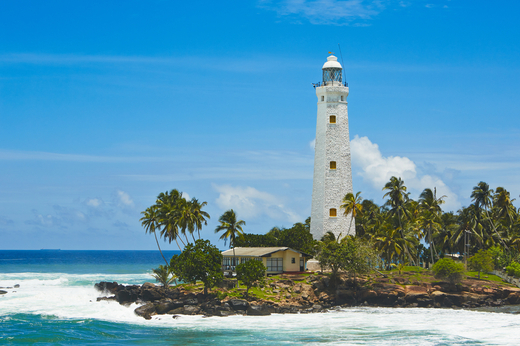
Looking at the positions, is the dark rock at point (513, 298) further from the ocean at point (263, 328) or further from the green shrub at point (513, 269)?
the ocean at point (263, 328)

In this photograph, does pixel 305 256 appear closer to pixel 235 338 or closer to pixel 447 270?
→ pixel 447 270

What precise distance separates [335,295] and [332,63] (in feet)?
89.3

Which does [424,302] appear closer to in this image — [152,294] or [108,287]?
[152,294]

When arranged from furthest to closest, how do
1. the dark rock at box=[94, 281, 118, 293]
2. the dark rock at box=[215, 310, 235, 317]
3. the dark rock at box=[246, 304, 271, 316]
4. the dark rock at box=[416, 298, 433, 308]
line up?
the dark rock at box=[94, 281, 118, 293] < the dark rock at box=[416, 298, 433, 308] < the dark rock at box=[246, 304, 271, 316] < the dark rock at box=[215, 310, 235, 317]

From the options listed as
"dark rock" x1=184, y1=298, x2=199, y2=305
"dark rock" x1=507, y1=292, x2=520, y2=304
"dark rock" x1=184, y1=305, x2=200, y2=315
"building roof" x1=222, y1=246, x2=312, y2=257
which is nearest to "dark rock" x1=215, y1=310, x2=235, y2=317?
"dark rock" x1=184, y1=305, x2=200, y2=315

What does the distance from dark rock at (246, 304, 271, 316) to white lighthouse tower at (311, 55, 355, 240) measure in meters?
15.2

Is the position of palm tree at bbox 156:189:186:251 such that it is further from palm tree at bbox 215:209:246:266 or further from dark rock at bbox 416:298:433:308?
dark rock at bbox 416:298:433:308

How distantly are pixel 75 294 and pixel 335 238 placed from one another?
3139cm

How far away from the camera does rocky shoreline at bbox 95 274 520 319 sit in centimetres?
4841

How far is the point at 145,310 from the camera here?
156ft

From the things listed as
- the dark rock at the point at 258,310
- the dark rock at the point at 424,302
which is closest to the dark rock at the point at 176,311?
the dark rock at the point at 258,310

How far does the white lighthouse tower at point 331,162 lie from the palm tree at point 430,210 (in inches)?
412

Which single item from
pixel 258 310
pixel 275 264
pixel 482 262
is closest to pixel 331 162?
pixel 275 264

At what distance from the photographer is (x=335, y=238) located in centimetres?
5966
